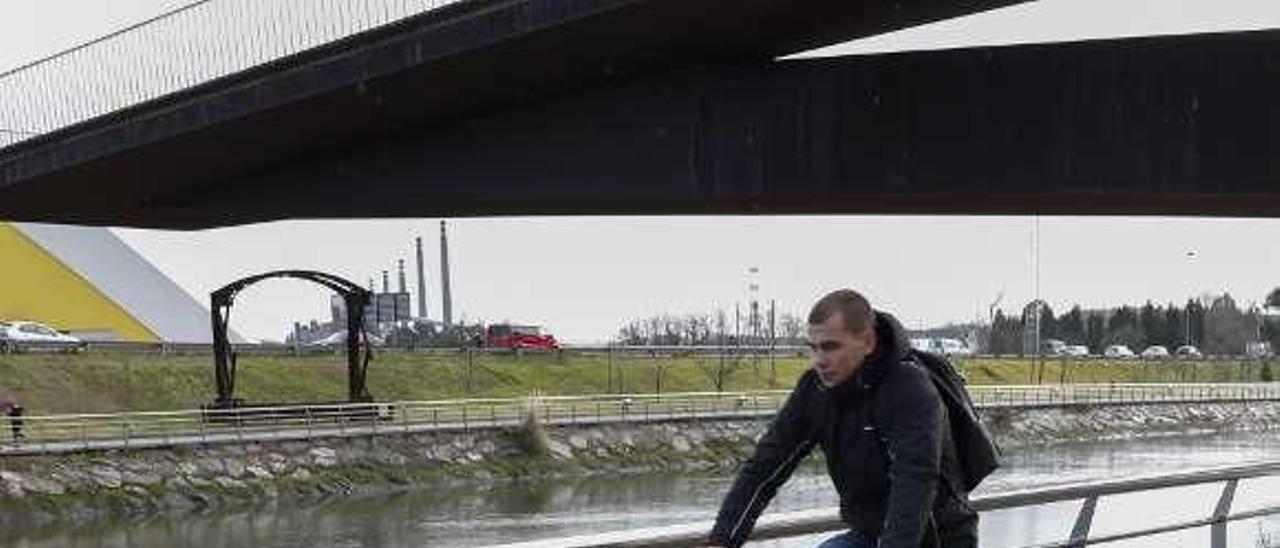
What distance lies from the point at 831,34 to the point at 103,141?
689 cm

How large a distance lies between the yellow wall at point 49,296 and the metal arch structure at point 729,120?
5879 cm

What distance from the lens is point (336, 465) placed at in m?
43.2

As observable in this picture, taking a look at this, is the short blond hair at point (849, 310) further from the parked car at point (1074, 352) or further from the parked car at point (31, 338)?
the parked car at point (1074, 352)

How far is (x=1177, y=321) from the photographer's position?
138500 millimetres

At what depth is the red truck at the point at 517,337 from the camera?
7531cm

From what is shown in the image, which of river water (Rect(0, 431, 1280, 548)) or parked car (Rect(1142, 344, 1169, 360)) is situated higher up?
river water (Rect(0, 431, 1280, 548))

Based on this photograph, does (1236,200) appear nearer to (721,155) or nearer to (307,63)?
(721,155)

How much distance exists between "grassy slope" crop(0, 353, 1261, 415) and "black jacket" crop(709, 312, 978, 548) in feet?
155

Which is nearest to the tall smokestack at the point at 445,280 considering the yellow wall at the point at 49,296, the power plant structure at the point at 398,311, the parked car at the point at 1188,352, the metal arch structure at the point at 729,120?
the power plant structure at the point at 398,311

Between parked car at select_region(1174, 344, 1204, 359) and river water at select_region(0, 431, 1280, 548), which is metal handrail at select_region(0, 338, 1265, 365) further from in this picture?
parked car at select_region(1174, 344, 1204, 359)

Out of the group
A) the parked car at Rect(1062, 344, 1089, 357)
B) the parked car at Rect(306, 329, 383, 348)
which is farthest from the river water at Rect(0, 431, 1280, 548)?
the parked car at Rect(1062, 344, 1089, 357)

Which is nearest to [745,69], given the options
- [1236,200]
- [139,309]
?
[1236,200]

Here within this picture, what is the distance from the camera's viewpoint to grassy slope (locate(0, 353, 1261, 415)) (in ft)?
169

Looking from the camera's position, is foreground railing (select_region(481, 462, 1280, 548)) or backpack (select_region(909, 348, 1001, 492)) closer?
backpack (select_region(909, 348, 1001, 492))
